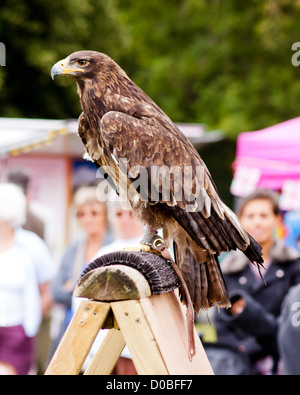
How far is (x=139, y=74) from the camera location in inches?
870

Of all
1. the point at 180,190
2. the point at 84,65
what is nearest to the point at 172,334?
the point at 180,190

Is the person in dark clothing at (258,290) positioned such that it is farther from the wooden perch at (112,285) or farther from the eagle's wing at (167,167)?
the wooden perch at (112,285)

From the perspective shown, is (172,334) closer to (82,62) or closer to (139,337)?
(139,337)

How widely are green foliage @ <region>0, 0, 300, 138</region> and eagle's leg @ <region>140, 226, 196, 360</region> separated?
45.6 ft

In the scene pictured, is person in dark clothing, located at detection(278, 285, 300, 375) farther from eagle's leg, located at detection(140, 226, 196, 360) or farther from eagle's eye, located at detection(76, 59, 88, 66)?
eagle's eye, located at detection(76, 59, 88, 66)

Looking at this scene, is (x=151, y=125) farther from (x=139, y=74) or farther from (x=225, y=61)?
(x=139, y=74)

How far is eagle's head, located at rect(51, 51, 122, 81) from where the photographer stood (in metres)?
2.62

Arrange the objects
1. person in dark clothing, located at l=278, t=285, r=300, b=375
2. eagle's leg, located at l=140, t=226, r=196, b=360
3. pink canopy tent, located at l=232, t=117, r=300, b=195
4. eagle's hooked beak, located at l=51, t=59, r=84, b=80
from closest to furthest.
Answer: eagle's leg, located at l=140, t=226, r=196, b=360 → eagle's hooked beak, located at l=51, t=59, r=84, b=80 → person in dark clothing, located at l=278, t=285, r=300, b=375 → pink canopy tent, located at l=232, t=117, r=300, b=195

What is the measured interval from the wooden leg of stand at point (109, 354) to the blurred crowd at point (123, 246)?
1.12m

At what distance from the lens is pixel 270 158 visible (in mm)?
8758

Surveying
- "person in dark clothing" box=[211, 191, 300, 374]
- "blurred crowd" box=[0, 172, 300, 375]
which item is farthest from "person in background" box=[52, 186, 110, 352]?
"person in dark clothing" box=[211, 191, 300, 374]

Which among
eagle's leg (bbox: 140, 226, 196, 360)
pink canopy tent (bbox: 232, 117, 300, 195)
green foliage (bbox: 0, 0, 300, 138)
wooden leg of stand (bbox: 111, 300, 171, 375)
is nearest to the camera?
wooden leg of stand (bbox: 111, 300, 171, 375)

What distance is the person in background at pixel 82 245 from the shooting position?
16.7 feet
